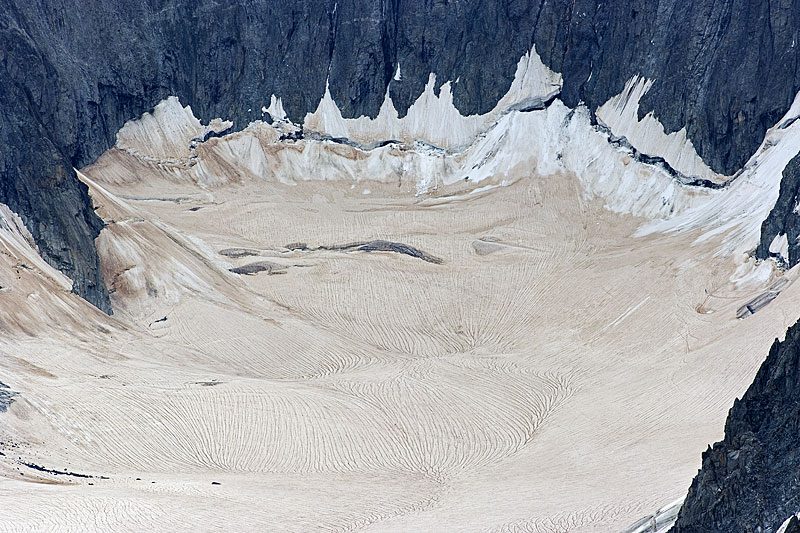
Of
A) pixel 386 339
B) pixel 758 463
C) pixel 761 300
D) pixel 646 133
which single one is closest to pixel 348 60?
pixel 646 133

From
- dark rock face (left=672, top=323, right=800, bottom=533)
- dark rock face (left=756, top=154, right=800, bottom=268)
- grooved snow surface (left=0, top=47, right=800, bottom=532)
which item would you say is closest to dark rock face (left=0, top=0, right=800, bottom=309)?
grooved snow surface (left=0, top=47, right=800, bottom=532)

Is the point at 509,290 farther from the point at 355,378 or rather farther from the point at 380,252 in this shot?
the point at 355,378

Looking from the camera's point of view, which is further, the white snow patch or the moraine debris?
the white snow patch

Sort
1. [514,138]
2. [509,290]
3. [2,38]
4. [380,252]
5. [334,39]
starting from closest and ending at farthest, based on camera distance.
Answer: [509,290] < [380,252] < [2,38] < [514,138] < [334,39]

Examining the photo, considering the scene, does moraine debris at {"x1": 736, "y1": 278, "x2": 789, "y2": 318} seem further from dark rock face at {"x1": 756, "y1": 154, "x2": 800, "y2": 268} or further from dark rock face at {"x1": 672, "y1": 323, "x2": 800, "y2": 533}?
dark rock face at {"x1": 672, "y1": 323, "x2": 800, "y2": 533}

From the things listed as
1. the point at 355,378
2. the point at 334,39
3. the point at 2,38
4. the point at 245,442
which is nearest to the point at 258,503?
the point at 245,442

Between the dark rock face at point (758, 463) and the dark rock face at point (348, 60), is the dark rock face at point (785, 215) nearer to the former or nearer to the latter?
the dark rock face at point (348, 60)
